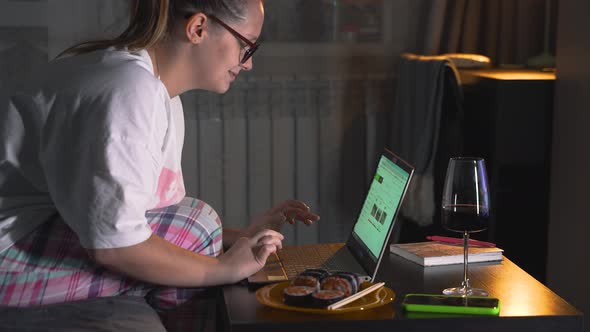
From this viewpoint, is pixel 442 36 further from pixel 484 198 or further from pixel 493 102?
pixel 484 198

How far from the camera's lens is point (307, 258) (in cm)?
169

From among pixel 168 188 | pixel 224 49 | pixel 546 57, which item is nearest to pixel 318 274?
pixel 168 188

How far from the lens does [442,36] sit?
128 inches

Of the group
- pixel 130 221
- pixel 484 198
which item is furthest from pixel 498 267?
pixel 130 221

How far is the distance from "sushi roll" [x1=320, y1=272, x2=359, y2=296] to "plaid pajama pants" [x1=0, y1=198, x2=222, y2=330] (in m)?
0.27

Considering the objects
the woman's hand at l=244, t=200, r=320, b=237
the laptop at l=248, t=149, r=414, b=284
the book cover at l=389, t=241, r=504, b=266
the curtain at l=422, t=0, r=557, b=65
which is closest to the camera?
the laptop at l=248, t=149, r=414, b=284

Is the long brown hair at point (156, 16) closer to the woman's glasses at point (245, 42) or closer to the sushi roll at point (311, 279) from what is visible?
the woman's glasses at point (245, 42)

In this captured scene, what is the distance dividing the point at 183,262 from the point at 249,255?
12 centimetres

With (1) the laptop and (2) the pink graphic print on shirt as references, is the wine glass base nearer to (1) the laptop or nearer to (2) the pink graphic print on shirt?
(1) the laptop

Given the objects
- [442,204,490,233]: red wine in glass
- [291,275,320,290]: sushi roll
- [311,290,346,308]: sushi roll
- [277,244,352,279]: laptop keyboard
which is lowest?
[277,244,352,279]: laptop keyboard

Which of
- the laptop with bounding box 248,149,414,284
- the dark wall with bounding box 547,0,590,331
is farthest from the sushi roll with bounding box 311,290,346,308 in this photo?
the dark wall with bounding box 547,0,590,331

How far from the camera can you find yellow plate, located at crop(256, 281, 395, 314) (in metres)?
1.28

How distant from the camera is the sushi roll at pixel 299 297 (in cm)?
130

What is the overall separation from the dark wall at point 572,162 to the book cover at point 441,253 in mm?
831
